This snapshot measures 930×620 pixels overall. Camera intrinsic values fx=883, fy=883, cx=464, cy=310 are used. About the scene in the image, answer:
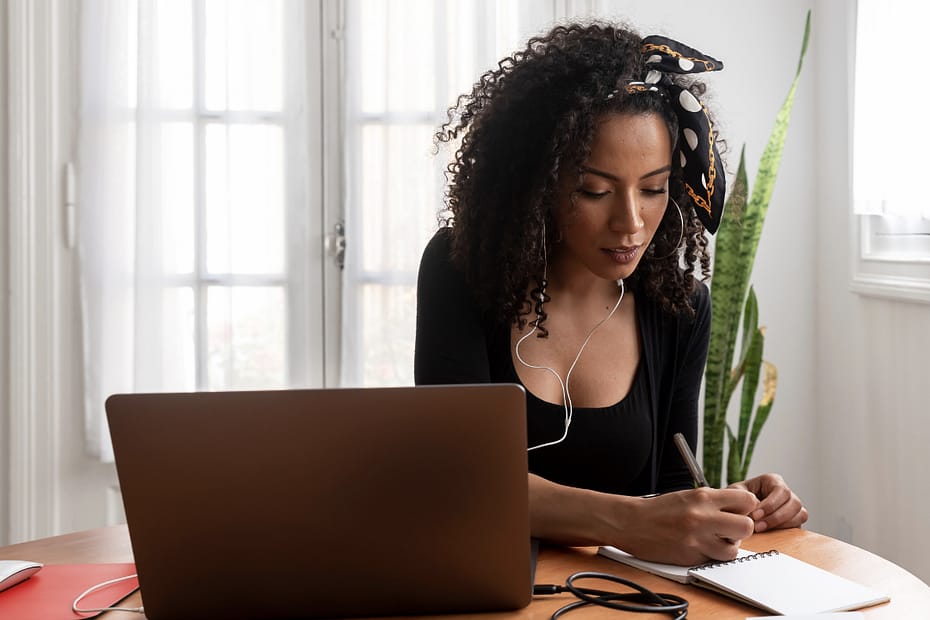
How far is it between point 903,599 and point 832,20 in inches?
82.8

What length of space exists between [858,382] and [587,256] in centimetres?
142

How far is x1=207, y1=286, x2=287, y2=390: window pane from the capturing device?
2750 millimetres

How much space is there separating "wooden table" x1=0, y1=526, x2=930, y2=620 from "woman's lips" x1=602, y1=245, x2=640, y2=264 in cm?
48

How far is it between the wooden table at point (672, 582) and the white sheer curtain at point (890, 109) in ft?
4.22

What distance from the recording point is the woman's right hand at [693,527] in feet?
3.51

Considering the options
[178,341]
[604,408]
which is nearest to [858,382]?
[604,408]

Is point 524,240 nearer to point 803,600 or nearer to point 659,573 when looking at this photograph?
point 659,573

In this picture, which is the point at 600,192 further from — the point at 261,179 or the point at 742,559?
the point at 261,179

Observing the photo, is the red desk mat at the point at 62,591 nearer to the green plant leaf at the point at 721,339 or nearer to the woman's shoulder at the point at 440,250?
the woman's shoulder at the point at 440,250

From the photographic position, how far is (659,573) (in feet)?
3.51

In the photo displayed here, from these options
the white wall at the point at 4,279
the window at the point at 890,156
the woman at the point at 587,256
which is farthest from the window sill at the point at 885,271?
the white wall at the point at 4,279

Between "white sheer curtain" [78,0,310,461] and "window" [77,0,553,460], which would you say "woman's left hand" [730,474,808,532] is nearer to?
"window" [77,0,553,460]

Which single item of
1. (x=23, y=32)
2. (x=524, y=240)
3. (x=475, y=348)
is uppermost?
(x=23, y=32)

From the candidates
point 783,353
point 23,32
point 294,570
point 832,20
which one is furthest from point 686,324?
point 23,32
